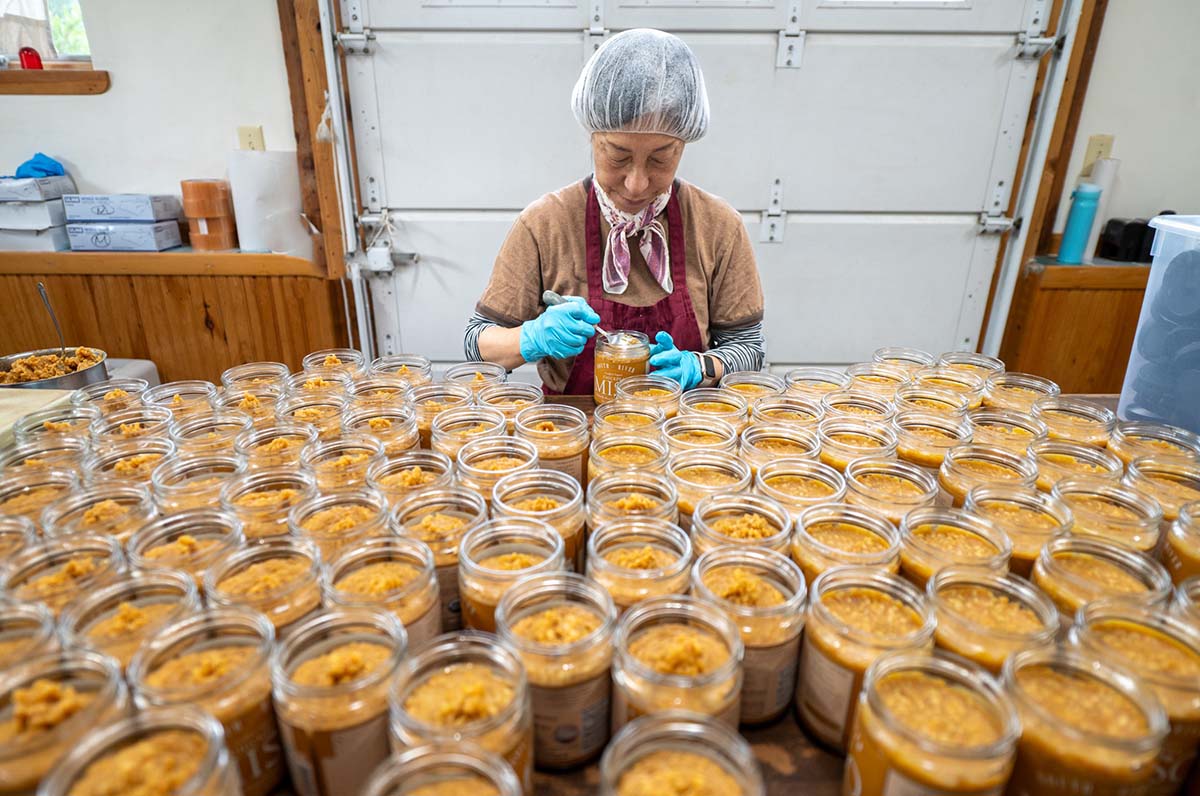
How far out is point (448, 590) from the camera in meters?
0.94

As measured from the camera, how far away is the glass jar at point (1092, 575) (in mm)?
843

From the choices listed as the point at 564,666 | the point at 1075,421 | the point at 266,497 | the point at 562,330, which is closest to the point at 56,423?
the point at 266,497

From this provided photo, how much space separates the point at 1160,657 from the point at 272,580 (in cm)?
107

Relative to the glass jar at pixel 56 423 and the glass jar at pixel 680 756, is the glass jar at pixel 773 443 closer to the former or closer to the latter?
the glass jar at pixel 680 756

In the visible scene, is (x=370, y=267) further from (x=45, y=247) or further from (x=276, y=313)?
(x=45, y=247)

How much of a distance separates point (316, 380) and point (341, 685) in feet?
3.35

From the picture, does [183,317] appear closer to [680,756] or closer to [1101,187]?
[680,756]

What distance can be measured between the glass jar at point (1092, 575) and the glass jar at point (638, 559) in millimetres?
495

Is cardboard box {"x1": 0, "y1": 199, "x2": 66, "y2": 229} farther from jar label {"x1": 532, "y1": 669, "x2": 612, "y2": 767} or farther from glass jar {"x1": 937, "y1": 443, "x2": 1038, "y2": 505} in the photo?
glass jar {"x1": 937, "y1": 443, "x2": 1038, "y2": 505}

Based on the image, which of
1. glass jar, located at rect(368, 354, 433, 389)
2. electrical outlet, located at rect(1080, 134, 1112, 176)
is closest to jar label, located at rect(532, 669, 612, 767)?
glass jar, located at rect(368, 354, 433, 389)

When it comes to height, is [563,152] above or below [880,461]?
above

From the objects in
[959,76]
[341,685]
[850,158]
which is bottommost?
[341,685]

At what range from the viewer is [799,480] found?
1174mm

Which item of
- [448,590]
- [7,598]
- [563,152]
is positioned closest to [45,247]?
[563,152]
